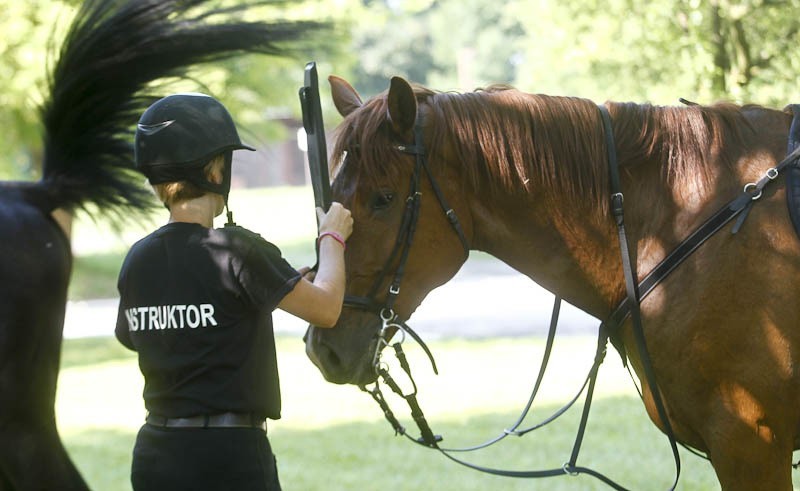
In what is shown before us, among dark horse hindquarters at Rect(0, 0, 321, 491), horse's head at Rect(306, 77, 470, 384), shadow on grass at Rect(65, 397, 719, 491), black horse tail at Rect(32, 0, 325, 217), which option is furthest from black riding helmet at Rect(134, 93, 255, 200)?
shadow on grass at Rect(65, 397, 719, 491)

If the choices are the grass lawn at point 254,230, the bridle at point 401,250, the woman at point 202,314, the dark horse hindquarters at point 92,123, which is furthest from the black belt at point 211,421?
the grass lawn at point 254,230

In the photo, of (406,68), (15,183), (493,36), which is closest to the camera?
(15,183)

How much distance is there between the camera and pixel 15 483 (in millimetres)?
3469

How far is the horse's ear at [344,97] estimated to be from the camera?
10.6 ft

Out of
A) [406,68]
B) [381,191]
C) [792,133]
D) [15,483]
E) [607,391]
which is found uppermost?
[792,133]

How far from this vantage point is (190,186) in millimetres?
2723

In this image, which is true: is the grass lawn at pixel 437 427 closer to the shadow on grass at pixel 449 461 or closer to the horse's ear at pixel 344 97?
the shadow on grass at pixel 449 461

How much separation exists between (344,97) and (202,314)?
1.00 metres

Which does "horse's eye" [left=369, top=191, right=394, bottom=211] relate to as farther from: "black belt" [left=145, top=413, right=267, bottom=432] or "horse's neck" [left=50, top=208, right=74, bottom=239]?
"horse's neck" [left=50, top=208, right=74, bottom=239]

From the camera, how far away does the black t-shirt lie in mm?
2625

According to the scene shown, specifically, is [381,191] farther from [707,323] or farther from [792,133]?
[792,133]

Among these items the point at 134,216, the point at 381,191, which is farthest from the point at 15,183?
the point at 381,191

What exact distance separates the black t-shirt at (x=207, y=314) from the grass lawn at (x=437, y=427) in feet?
11.5

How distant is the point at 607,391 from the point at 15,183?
6128 millimetres
